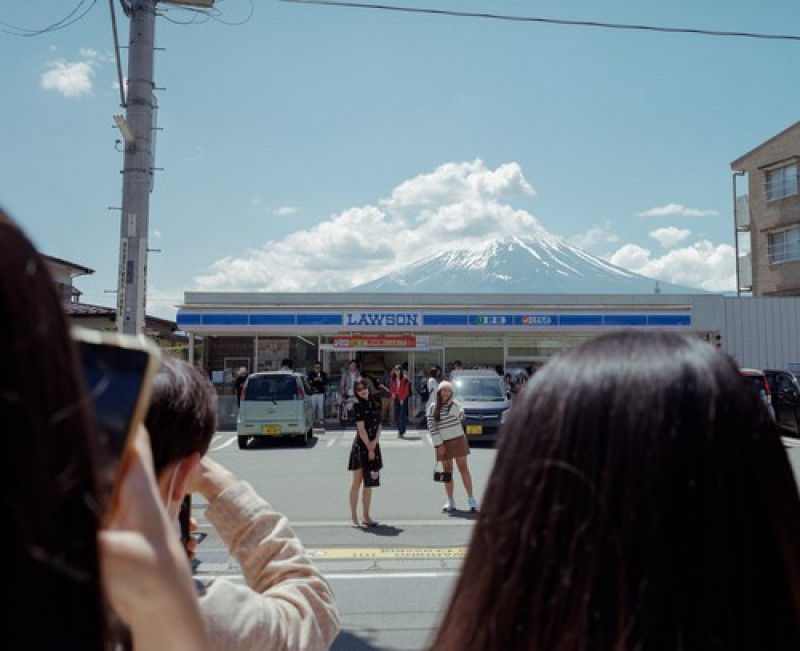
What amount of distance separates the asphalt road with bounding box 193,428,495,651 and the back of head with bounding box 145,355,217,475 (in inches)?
25.6

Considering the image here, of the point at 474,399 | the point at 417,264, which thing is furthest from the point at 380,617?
the point at 417,264

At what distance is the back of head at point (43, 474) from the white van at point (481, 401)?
1436 cm

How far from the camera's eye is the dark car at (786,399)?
17859mm

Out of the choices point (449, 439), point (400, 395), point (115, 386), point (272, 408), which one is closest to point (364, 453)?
point (449, 439)

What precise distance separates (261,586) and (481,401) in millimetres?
14825

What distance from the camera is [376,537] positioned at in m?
7.48

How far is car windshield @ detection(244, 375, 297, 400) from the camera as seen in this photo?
16.1m

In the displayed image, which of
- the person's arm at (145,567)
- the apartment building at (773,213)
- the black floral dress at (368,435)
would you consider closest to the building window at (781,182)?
the apartment building at (773,213)

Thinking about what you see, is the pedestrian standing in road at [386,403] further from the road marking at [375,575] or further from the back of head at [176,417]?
the back of head at [176,417]

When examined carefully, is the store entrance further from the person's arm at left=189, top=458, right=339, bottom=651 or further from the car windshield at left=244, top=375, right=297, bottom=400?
the person's arm at left=189, top=458, right=339, bottom=651

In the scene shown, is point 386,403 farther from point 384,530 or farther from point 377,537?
point 377,537

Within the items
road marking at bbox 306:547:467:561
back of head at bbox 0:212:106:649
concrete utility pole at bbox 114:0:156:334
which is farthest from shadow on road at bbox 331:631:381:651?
back of head at bbox 0:212:106:649

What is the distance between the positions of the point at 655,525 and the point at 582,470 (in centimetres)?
11

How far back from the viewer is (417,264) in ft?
566
